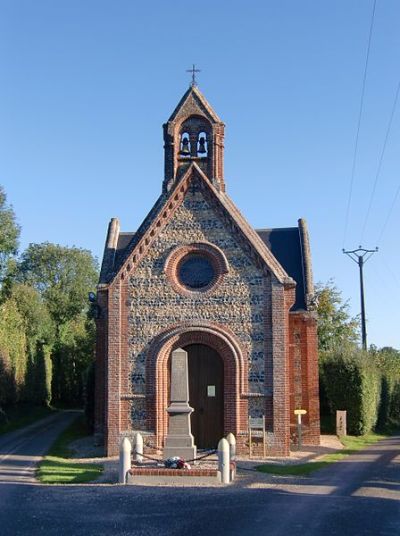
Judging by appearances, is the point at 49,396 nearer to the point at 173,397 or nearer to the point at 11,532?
the point at 173,397

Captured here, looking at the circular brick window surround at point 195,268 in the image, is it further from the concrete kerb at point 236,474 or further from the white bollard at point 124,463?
the white bollard at point 124,463

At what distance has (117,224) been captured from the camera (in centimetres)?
2866

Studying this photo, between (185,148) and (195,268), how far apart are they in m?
4.65

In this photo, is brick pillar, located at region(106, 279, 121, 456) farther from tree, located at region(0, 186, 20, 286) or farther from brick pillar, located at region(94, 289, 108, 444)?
tree, located at region(0, 186, 20, 286)

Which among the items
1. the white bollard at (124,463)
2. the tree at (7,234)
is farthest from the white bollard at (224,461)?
the tree at (7,234)

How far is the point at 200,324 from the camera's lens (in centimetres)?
2247

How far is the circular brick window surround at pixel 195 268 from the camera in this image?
Result: 22.8 meters

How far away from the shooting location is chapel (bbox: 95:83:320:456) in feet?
72.3

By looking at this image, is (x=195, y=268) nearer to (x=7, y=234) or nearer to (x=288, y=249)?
(x=288, y=249)

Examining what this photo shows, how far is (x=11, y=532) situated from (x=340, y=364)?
877 inches

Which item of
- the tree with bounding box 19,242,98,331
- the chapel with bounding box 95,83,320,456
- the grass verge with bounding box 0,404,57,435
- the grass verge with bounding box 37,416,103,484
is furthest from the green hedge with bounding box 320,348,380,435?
the tree with bounding box 19,242,98,331

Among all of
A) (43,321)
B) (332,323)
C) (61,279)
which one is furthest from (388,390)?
(61,279)

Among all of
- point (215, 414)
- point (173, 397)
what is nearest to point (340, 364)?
point (215, 414)

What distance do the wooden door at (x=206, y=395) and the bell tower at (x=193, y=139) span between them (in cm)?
603
